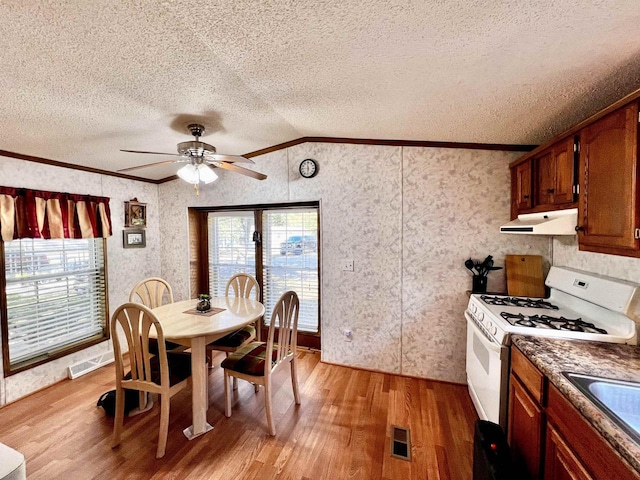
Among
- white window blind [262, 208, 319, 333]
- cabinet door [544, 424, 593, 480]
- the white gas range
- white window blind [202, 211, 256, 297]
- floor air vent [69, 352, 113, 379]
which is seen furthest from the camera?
white window blind [202, 211, 256, 297]

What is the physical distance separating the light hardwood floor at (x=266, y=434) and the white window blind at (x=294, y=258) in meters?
0.91

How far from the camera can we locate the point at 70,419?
Answer: 7.14 ft

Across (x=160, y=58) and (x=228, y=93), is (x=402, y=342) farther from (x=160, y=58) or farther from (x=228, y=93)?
(x=160, y=58)

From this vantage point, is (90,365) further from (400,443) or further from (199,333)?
(400,443)

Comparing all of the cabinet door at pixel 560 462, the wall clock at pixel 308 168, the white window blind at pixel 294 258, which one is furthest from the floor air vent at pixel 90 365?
the cabinet door at pixel 560 462

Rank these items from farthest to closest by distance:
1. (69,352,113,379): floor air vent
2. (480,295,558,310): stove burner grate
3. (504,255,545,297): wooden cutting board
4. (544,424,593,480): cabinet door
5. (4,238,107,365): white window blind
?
(69,352,113,379): floor air vent < (4,238,107,365): white window blind < (504,255,545,297): wooden cutting board < (480,295,558,310): stove burner grate < (544,424,593,480): cabinet door

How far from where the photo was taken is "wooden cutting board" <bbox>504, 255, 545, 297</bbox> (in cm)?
237

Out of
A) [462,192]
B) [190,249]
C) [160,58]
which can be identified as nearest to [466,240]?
[462,192]

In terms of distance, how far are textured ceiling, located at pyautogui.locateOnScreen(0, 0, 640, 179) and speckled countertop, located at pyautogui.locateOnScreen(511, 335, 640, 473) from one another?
137 cm

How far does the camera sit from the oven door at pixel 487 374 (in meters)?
1.67

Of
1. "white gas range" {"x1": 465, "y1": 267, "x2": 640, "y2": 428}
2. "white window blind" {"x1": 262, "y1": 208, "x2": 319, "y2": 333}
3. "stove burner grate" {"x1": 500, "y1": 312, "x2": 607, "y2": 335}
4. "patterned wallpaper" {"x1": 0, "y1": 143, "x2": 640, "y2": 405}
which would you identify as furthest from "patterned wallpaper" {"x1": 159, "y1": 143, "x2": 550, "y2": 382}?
"stove burner grate" {"x1": 500, "y1": 312, "x2": 607, "y2": 335}

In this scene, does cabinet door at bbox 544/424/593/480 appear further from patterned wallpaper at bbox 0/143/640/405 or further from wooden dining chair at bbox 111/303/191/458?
wooden dining chair at bbox 111/303/191/458

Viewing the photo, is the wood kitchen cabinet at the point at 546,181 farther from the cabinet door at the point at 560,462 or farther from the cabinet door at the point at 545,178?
the cabinet door at the point at 560,462

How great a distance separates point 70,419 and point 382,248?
9.86ft
